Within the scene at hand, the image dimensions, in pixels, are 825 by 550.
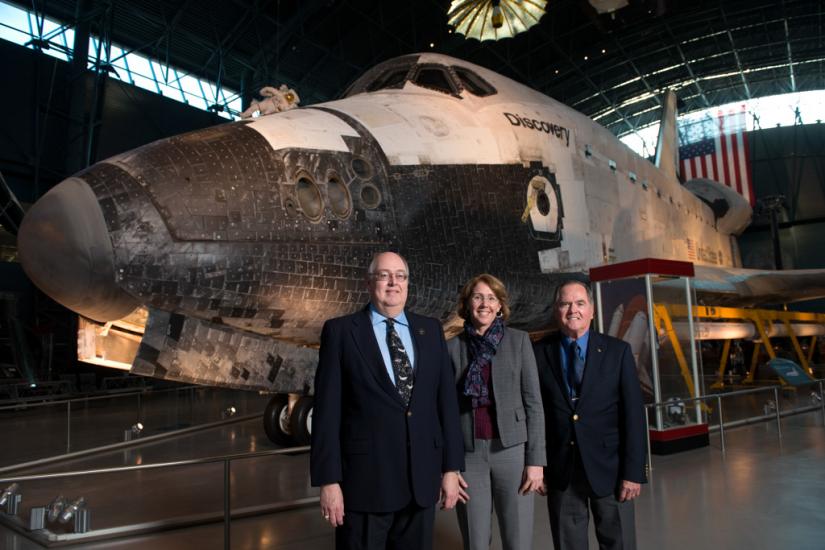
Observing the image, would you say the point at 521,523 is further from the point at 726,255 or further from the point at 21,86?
the point at 21,86

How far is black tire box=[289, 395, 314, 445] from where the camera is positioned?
461 cm

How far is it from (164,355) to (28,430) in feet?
19.8

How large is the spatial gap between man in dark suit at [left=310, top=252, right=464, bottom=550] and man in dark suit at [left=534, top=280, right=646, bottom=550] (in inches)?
18.0

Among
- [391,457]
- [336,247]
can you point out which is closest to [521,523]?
[391,457]

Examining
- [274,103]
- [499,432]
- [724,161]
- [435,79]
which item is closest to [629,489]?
[499,432]

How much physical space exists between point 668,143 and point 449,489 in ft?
31.8

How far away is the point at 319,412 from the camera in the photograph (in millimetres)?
1581

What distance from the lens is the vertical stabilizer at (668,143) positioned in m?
9.77

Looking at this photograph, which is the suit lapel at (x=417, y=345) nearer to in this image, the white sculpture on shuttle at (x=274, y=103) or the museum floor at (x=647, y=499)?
the museum floor at (x=647, y=499)

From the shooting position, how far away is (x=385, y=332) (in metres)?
1.71

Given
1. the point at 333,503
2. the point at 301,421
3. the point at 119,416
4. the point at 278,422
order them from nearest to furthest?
the point at 333,503
the point at 301,421
the point at 278,422
the point at 119,416

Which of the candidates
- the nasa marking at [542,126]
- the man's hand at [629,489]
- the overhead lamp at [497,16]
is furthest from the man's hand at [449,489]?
the overhead lamp at [497,16]

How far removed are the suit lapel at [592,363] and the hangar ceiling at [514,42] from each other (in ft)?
36.7

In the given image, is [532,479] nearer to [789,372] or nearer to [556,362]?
[556,362]
